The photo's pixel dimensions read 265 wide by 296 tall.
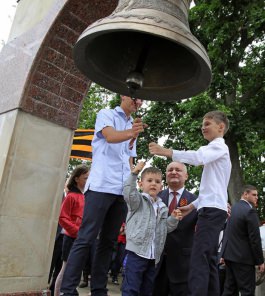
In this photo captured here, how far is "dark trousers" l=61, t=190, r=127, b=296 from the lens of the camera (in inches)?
118

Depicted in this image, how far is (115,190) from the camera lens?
10.8ft

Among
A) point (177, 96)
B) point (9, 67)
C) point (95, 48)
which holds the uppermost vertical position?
point (9, 67)

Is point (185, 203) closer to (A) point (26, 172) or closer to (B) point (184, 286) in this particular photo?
(B) point (184, 286)

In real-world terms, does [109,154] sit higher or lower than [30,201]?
higher

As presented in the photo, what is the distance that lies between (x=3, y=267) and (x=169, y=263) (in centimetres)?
153

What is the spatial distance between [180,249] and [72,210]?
4.97ft

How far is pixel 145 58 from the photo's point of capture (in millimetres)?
2207

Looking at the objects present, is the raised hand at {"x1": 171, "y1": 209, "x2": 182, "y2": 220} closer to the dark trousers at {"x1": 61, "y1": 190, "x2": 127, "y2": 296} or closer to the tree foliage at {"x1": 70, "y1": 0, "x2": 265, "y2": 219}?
the dark trousers at {"x1": 61, "y1": 190, "x2": 127, "y2": 296}

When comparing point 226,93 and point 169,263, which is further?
point 226,93

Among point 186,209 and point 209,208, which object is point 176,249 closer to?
point 186,209

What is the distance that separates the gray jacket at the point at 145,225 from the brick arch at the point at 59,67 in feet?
3.41

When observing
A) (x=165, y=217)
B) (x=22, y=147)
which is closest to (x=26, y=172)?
(x=22, y=147)

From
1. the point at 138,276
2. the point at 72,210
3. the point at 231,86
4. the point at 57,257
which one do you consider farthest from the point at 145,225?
the point at 231,86

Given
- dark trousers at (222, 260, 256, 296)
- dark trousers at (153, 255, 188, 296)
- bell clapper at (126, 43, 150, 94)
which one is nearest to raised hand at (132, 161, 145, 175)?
bell clapper at (126, 43, 150, 94)
